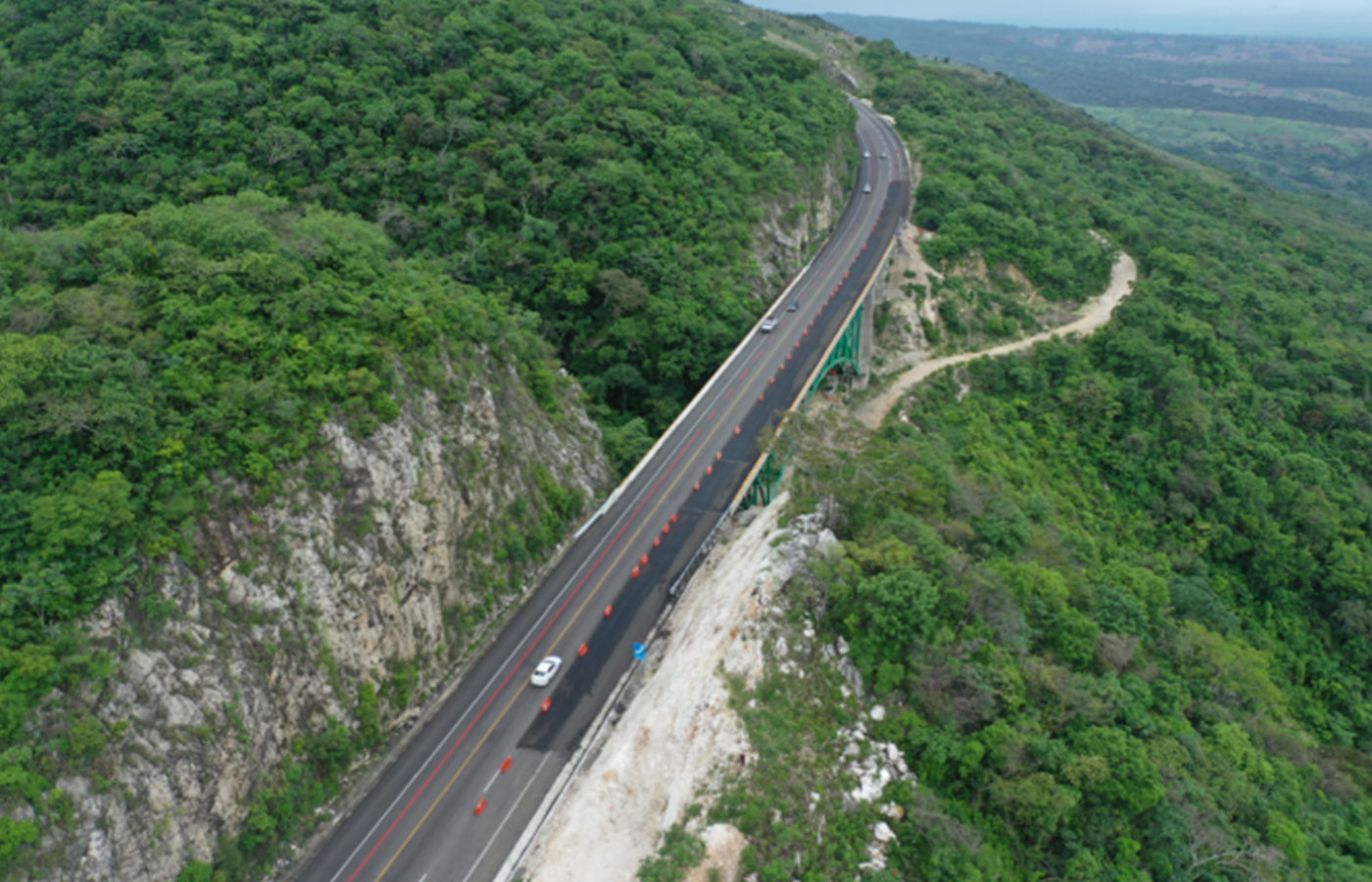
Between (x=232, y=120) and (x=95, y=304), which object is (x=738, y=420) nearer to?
(x=95, y=304)

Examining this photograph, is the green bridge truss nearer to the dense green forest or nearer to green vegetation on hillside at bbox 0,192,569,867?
the dense green forest

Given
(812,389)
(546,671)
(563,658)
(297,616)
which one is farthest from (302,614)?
(812,389)

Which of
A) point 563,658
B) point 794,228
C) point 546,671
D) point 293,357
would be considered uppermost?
point 794,228

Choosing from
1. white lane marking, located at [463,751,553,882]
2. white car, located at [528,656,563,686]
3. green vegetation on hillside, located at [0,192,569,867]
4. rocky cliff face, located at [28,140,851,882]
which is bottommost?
white lane marking, located at [463,751,553,882]

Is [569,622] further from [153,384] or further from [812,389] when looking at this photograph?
[812,389]

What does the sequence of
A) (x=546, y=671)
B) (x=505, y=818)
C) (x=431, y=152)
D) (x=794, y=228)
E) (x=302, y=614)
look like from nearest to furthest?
1. (x=505, y=818)
2. (x=302, y=614)
3. (x=546, y=671)
4. (x=431, y=152)
5. (x=794, y=228)

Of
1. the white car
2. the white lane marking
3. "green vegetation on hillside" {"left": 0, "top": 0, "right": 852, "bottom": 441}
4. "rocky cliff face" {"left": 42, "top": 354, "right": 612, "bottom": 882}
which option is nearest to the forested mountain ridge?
"rocky cliff face" {"left": 42, "top": 354, "right": 612, "bottom": 882}
